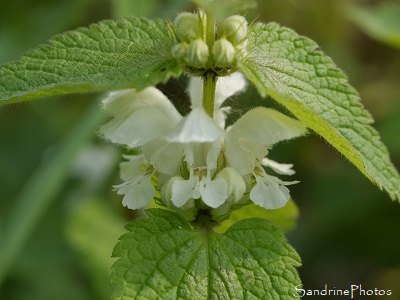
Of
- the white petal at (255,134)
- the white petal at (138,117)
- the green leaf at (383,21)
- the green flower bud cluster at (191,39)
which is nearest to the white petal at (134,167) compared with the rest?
the white petal at (138,117)

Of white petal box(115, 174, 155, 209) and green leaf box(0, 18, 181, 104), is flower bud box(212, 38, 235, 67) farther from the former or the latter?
white petal box(115, 174, 155, 209)

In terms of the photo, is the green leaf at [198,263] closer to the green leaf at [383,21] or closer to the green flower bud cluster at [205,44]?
the green flower bud cluster at [205,44]

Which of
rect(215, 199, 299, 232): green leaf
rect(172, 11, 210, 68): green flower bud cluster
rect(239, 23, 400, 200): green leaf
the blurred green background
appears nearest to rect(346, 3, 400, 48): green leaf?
the blurred green background

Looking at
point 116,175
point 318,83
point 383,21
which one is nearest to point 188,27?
point 318,83

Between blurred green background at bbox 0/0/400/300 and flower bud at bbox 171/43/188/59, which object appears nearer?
flower bud at bbox 171/43/188/59

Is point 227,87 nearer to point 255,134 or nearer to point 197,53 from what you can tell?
point 255,134

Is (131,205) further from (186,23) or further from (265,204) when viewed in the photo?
(186,23)
